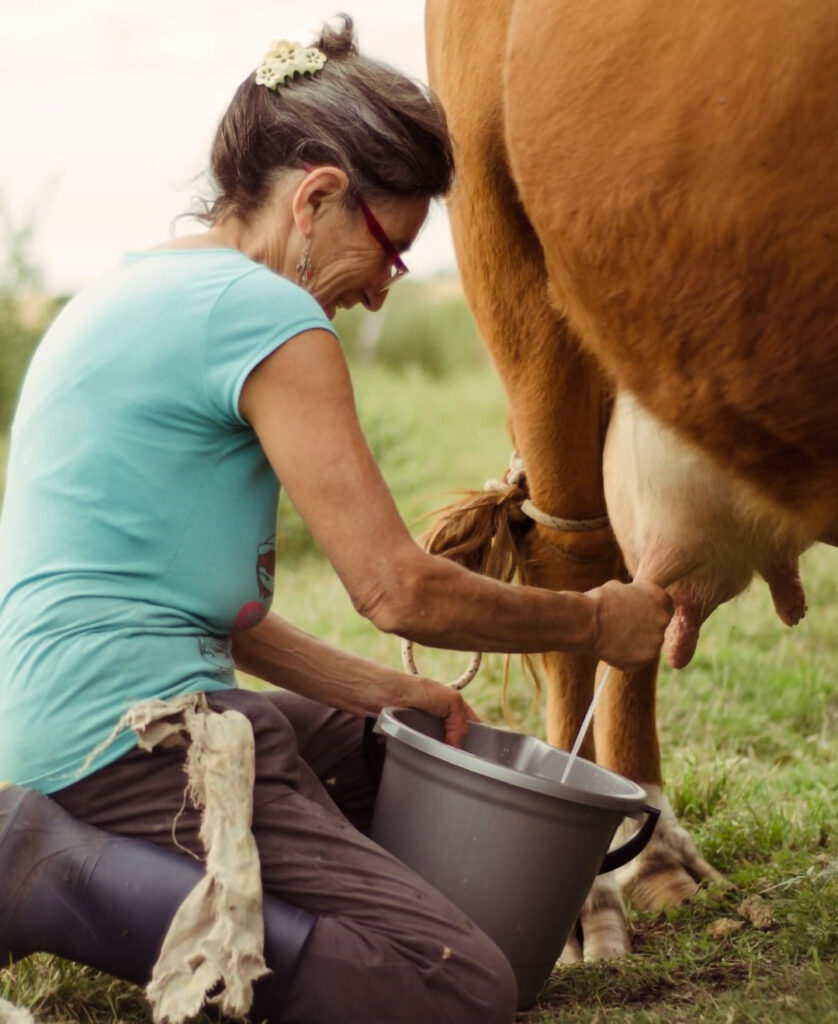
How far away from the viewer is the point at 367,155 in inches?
86.4

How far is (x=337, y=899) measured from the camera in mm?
2078

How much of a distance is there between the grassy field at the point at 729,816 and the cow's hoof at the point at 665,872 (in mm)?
57

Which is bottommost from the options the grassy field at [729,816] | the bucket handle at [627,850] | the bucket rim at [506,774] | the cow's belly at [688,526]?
the grassy field at [729,816]

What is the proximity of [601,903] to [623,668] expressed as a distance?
2.50ft

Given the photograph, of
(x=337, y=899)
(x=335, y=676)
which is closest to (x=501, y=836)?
(x=337, y=899)

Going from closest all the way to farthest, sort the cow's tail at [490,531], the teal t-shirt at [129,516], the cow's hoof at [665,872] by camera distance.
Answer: the teal t-shirt at [129,516]
the cow's hoof at [665,872]
the cow's tail at [490,531]

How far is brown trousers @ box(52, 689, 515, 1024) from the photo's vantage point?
2.03 meters

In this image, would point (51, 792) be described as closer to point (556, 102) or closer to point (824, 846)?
point (556, 102)

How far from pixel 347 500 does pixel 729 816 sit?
65.7 inches

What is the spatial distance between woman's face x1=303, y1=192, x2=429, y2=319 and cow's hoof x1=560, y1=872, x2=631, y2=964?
3.98 feet

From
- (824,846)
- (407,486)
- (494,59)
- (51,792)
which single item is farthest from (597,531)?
(407,486)

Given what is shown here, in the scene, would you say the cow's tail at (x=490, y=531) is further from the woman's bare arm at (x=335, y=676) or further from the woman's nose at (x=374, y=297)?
the woman's nose at (x=374, y=297)

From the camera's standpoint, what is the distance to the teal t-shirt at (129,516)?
2.07 meters

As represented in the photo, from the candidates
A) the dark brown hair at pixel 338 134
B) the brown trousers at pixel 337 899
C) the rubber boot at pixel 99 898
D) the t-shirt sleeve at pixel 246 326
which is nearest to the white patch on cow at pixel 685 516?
the dark brown hair at pixel 338 134
